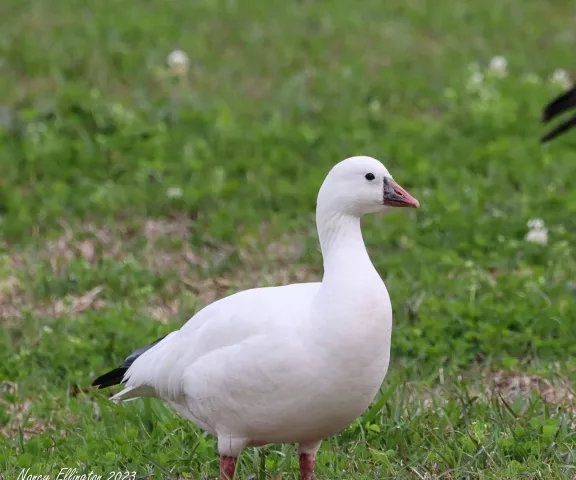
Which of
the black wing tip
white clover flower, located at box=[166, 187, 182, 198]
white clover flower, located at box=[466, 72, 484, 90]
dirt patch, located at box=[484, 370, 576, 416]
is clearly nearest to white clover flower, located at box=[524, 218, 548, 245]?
dirt patch, located at box=[484, 370, 576, 416]

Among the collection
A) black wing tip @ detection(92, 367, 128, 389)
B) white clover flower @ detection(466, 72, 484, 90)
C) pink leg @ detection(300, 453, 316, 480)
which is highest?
white clover flower @ detection(466, 72, 484, 90)

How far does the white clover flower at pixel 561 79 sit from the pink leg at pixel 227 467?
565 centimetres

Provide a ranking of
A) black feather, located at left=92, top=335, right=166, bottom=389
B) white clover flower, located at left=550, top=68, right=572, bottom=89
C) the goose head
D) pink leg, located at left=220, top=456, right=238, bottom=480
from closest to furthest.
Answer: the goose head, pink leg, located at left=220, top=456, right=238, bottom=480, black feather, located at left=92, top=335, right=166, bottom=389, white clover flower, located at left=550, top=68, right=572, bottom=89

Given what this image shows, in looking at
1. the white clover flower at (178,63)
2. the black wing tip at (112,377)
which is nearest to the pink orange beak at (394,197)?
the black wing tip at (112,377)

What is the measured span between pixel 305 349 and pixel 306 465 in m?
0.61

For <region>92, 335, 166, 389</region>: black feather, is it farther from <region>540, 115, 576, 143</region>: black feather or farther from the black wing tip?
<region>540, 115, 576, 143</region>: black feather

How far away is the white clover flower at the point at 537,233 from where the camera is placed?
21.1 feet

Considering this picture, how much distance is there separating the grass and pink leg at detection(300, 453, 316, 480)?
17 cm

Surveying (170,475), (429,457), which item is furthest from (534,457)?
(170,475)

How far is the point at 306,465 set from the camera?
4.00m

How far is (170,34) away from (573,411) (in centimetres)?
564

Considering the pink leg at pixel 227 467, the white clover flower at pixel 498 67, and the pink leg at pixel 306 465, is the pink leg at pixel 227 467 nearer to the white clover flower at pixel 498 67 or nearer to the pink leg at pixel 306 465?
the pink leg at pixel 306 465

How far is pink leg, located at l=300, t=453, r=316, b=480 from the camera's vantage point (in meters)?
3.99

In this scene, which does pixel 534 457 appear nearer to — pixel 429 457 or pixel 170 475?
pixel 429 457
